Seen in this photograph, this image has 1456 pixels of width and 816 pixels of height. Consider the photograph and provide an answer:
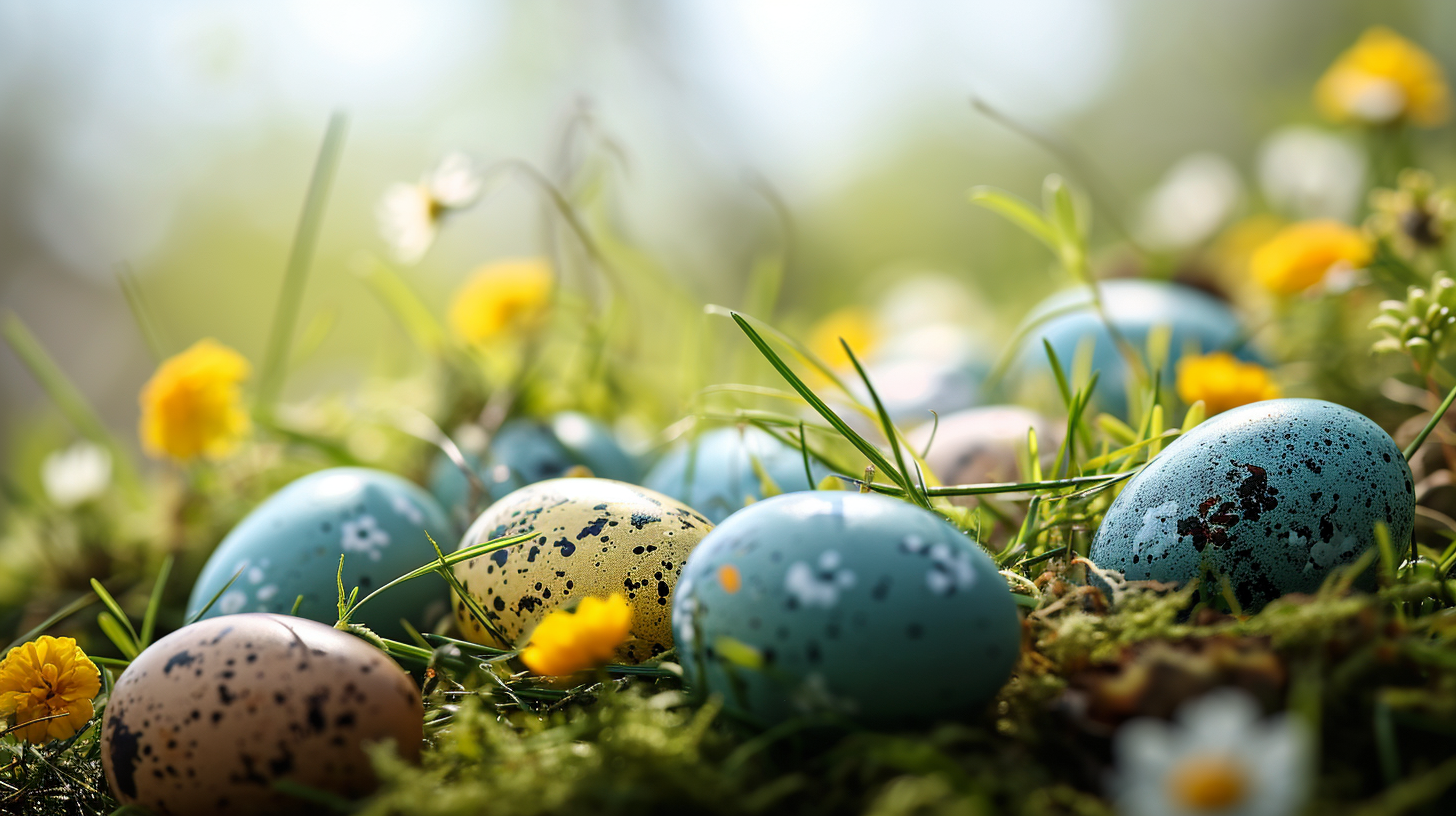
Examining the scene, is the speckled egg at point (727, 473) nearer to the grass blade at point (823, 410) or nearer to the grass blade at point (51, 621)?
the grass blade at point (823, 410)

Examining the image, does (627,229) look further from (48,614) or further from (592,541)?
(48,614)

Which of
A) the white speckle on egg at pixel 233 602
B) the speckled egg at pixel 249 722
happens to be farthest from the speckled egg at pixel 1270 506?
the white speckle on egg at pixel 233 602

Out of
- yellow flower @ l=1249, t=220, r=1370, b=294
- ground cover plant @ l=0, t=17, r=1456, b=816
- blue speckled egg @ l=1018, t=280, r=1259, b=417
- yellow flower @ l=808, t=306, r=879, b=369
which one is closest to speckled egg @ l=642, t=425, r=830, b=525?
ground cover plant @ l=0, t=17, r=1456, b=816

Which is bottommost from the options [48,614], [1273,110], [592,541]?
[48,614]

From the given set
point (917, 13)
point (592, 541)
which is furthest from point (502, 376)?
point (917, 13)

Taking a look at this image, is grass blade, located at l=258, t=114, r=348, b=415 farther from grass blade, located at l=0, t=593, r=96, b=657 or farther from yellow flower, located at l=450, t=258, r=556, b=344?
grass blade, located at l=0, t=593, r=96, b=657

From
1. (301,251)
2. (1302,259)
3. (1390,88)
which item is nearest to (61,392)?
(301,251)
